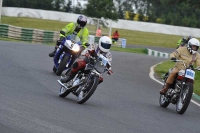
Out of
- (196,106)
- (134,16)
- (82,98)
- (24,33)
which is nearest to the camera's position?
(82,98)

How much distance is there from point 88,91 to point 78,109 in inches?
34.8

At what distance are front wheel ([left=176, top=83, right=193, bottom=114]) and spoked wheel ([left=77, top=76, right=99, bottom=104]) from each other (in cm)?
190

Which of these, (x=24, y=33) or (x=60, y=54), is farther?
(x=24, y=33)

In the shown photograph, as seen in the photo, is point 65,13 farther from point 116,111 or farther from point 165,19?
point 116,111

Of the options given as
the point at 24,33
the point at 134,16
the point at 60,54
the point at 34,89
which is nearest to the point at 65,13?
the point at 134,16

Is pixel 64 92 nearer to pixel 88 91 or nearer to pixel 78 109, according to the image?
pixel 88 91

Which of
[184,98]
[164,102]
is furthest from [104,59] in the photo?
[164,102]

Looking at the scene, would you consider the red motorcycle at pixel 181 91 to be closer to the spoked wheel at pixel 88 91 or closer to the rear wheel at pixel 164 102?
the rear wheel at pixel 164 102

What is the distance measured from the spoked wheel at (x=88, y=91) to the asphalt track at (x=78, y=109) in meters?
0.12

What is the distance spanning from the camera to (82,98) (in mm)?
11109

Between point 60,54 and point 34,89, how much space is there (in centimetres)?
374

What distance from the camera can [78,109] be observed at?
403 inches

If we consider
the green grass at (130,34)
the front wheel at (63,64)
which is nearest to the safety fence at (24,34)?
the front wheel at (63,64)

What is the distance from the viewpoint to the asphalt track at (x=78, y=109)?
8.25 m
